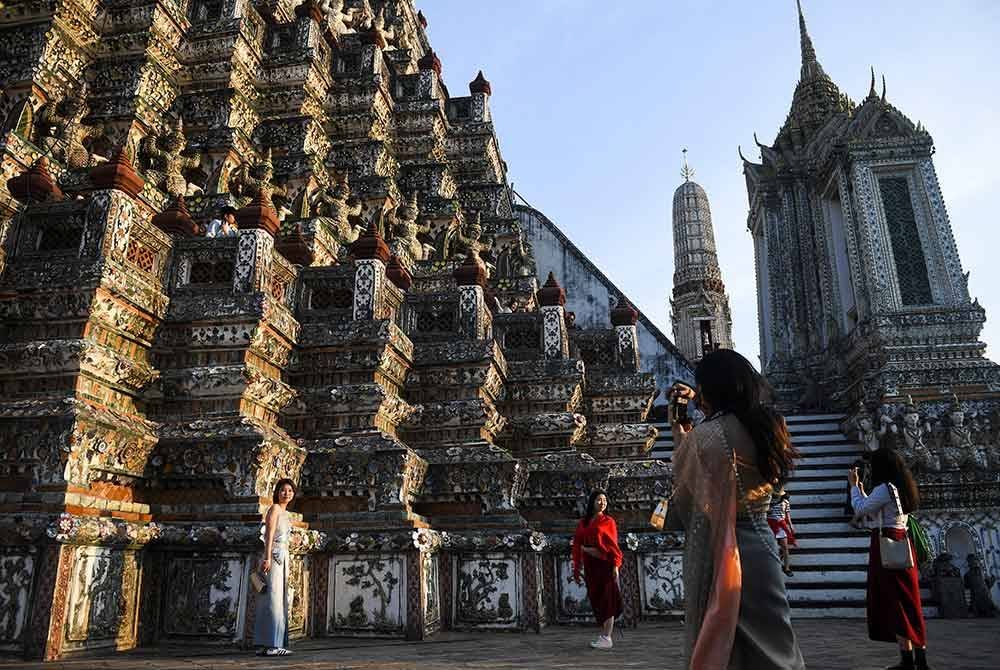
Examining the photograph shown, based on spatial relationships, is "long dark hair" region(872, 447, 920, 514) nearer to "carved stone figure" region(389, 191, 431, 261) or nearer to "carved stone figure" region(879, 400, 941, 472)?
"carved stone figure" region(389, 191, 431, 261)

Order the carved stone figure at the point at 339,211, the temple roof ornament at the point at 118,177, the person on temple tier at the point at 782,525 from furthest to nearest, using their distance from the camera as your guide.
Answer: the carved stone figure at the point at 339,211
the person on temple tier at the point at 782,525
the temple roof ornament at the point at 118,177

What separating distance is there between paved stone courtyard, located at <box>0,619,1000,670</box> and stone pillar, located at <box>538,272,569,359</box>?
11.3ft

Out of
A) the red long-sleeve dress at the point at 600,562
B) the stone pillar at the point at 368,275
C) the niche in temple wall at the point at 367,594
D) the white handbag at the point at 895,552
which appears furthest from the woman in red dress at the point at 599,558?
the stone pillar at the point at 368,275

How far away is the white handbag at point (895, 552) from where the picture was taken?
4.73m

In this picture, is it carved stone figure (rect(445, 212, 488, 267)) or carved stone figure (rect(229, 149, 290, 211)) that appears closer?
carved stone figure (rect(229, 149, 290, 211))

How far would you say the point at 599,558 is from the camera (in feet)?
21.6

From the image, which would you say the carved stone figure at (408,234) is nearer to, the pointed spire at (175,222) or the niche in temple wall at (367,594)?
the pointed spire at (175,222)

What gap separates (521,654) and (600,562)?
1.67 metres

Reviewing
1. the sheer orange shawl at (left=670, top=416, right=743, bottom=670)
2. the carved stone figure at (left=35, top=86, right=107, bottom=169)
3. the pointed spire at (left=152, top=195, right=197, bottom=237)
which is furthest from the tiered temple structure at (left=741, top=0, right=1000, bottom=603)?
the carved stone figure at (left=35, top=86, right=107, bottom=169)

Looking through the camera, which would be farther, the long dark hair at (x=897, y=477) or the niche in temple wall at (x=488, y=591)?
the niche in temple wall at (x=488, y=591)

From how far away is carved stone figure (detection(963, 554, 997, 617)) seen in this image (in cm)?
920

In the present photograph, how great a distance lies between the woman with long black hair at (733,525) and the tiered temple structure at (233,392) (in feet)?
12.4

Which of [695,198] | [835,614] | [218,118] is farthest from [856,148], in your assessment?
[695,198]

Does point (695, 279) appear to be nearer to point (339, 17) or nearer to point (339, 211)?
point (339, 17)
